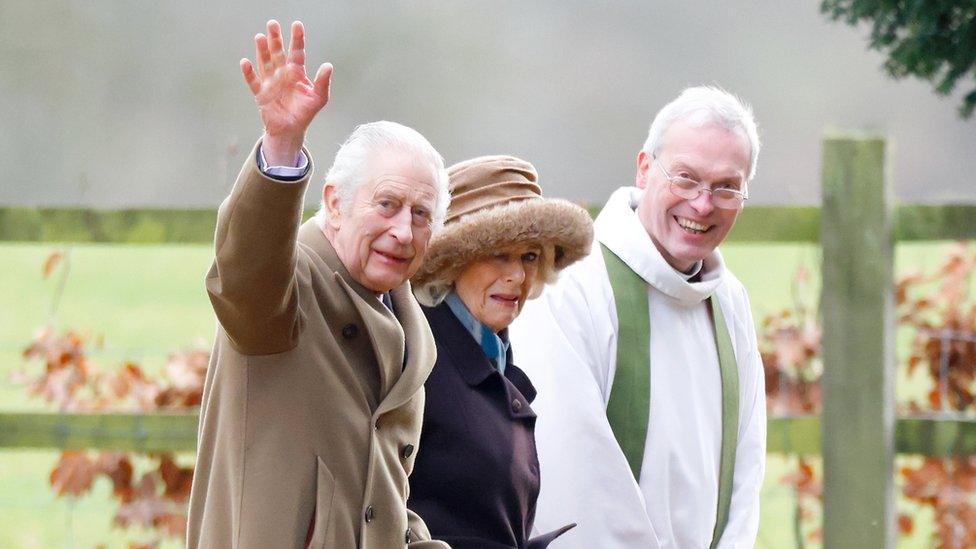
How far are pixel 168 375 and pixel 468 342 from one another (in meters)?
1.90

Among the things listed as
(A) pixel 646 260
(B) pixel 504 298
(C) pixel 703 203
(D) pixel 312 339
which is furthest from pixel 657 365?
(D) pixel 312 339

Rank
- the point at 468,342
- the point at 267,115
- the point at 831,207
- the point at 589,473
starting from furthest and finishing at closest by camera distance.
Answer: the point at 831,207
the point at 589,473
the point at 468,342
the point at 267,115

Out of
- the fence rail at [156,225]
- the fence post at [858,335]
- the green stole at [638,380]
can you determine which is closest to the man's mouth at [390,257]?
the green stole at [638,380]

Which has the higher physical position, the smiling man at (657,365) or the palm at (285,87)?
the palm at (285,87)

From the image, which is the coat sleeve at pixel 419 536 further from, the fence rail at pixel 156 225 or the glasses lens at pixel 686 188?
the fence rail at pixel 156 225

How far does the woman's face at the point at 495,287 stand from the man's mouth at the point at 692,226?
48 centimetres

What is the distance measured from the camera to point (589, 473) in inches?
110

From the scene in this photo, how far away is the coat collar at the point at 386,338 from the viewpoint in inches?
85.9

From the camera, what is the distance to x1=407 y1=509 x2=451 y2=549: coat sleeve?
2.29m

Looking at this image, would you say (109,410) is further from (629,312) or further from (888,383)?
(888,383)

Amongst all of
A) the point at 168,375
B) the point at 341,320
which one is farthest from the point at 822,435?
the point at 341,320

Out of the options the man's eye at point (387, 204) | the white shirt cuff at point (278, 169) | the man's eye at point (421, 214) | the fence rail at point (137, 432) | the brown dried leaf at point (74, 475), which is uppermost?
the white shirt cuff at point (278, 169)

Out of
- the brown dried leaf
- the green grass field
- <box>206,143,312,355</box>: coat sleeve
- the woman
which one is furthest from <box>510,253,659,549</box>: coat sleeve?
the brown dried leaf

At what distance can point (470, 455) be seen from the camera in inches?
97.2
